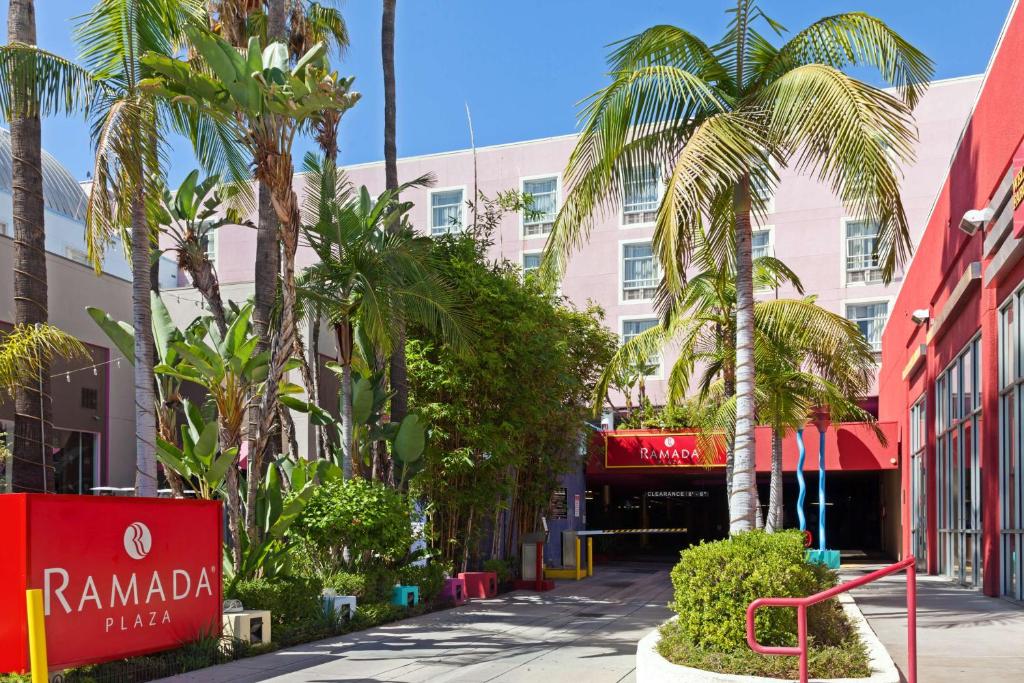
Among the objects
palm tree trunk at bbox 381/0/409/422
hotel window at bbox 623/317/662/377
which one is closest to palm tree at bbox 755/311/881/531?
palm tree trunk at bbox 381/0/409/422

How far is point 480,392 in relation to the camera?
20.5 metres

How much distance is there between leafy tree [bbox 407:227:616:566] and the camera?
65.4 feet

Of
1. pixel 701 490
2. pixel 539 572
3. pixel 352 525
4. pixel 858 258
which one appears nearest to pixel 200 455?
pixel 352 525

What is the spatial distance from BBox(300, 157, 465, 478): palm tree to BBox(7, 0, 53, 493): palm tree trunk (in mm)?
3917

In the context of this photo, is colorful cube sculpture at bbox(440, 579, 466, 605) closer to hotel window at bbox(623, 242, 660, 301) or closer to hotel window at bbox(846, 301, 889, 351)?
hotel window at bbox(846, 301, 889, 351)

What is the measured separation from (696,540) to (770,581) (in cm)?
3975

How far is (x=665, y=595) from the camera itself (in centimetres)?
2188

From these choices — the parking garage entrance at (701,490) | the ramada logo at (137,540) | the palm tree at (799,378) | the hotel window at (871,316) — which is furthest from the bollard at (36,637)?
the hotel window at (871,316)

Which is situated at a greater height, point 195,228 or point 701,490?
point 195,228

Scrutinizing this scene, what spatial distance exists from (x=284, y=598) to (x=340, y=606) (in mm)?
1236

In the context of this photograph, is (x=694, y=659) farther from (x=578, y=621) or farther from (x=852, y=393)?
(x=852, y=393)

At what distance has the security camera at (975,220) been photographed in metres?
15.8

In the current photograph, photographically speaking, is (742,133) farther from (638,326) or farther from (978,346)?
(638,326)

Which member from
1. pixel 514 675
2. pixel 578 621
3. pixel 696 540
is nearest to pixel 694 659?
pixel 514 675
